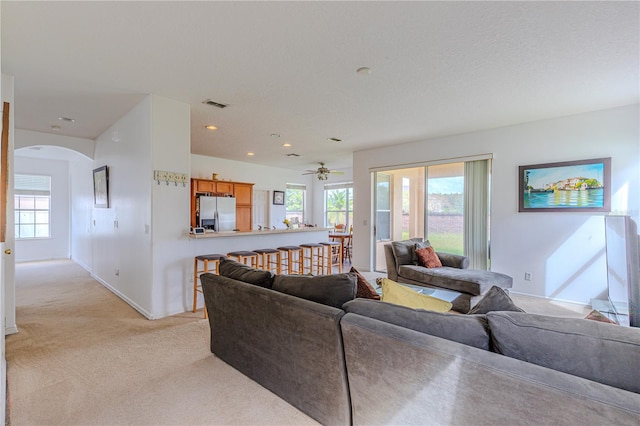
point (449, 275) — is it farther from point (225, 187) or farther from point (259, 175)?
point (259, 175)

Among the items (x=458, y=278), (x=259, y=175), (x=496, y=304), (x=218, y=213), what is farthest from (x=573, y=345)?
(x=259, y=175)

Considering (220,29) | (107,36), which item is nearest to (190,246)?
(107,36)

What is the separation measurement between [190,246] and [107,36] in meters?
2.42

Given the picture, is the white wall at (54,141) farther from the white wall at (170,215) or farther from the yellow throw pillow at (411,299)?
the yellow throw pillow at (411,299)

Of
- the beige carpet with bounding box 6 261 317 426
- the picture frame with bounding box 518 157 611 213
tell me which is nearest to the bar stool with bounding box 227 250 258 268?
the beige carpet with bounding box 6 261 317 426

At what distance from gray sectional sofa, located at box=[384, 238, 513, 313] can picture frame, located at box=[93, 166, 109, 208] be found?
4.58m

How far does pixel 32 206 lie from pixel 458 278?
31.8 ft

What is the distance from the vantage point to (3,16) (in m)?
2.03

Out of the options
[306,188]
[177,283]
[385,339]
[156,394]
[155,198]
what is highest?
[306,188]

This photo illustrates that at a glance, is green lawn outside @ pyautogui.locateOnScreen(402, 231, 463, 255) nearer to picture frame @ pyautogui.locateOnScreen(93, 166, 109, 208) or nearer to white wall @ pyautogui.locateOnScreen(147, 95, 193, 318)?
white wall @ pyautogui.locateOnScreen(147, 95, 193, 318)

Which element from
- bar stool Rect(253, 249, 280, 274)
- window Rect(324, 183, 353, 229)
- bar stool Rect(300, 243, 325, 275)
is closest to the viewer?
bar stool Rect(253, 249, 280, 274)

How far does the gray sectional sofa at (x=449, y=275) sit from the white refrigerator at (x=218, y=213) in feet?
12.7

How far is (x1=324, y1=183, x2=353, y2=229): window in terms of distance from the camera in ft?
30.0

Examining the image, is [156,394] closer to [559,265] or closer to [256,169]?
[559,265]
